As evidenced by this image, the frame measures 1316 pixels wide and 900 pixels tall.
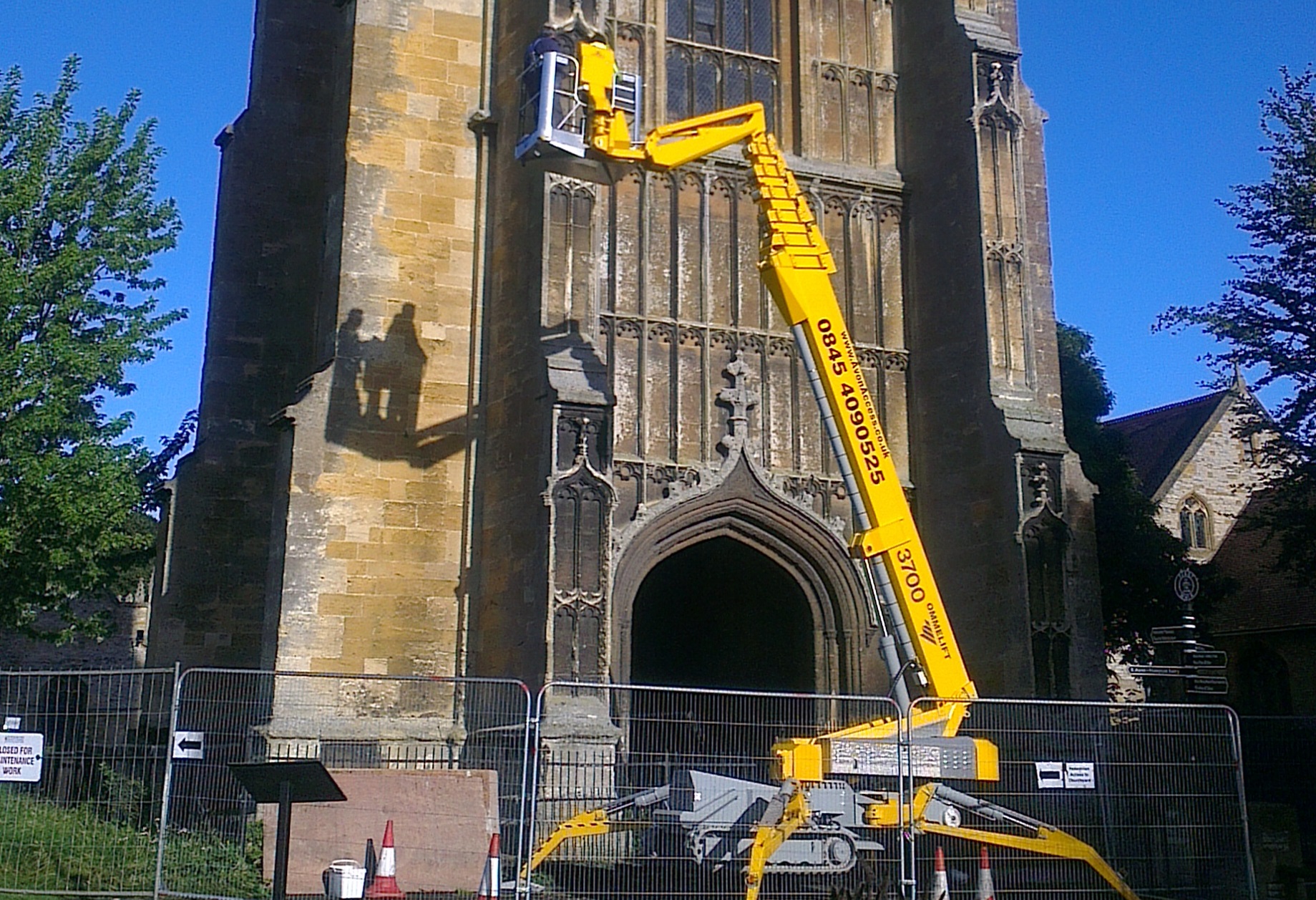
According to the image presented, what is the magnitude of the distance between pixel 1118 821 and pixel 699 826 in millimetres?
3771

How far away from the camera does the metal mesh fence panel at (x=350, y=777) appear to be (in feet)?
37.7

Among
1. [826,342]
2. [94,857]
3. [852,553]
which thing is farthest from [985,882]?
[94,857]

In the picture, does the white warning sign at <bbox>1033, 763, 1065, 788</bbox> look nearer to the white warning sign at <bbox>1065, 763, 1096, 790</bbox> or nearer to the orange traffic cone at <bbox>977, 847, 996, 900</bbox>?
the white warning sign at <bbox>1065, 763, 1096, 790</bbox>

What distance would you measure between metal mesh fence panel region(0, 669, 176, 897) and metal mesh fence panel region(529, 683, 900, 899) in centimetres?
318

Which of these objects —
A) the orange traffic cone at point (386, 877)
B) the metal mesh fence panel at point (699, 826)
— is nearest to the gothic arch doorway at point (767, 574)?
the metal mesh fence panel at point (699, 826)

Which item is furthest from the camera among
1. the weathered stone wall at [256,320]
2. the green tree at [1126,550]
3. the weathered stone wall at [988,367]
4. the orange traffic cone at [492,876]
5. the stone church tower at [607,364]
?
the green tree at [1126,550]

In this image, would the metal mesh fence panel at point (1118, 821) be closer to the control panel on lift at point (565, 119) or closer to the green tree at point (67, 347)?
the control panel on lift at point (565, 119)

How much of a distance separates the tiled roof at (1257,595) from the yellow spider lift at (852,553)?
67.3 feet

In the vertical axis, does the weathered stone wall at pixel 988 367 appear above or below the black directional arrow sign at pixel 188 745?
above

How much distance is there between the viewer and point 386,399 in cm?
1677

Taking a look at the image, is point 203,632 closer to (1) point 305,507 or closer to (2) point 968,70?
(1) point 305,507

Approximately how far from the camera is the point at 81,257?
66.3 feet

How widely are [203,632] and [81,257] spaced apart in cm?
566

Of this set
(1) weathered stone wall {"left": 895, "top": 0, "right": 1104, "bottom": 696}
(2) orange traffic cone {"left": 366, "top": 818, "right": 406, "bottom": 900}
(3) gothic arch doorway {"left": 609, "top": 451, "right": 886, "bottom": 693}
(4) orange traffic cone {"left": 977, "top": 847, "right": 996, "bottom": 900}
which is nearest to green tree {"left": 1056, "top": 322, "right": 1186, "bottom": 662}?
(1) weathered stone wall {"left": 895, "top": 0, "right": 1104, "bottom": 696}
